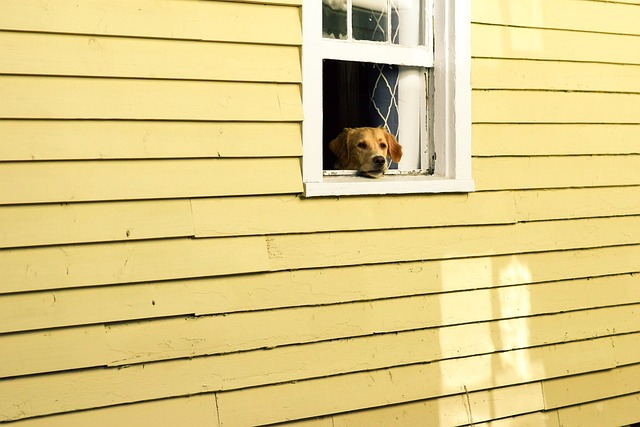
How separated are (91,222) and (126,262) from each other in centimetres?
22

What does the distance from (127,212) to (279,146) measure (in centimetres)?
76

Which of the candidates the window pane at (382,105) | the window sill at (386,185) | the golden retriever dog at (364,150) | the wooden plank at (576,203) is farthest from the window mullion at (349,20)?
the wooden plank at (576,203)

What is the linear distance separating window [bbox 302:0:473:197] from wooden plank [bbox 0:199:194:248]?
871mm

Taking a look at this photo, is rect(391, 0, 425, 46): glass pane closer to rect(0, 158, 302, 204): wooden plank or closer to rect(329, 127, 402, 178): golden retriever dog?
rect(329, 127, 402, 178): golden retriever dog

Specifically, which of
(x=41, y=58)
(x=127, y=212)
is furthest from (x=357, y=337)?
(x=41, y=58)

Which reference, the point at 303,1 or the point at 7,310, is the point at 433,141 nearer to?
the point at 303,1

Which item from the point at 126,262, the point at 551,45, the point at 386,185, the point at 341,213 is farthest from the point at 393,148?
the point at 126,262

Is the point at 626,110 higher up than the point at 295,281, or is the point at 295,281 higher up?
the point at 626,110

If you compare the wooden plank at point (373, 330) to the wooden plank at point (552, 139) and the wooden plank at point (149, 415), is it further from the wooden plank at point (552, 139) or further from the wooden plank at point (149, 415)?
the wooden plank at point (552, 139)

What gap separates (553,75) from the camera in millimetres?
4711

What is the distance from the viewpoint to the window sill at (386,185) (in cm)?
397

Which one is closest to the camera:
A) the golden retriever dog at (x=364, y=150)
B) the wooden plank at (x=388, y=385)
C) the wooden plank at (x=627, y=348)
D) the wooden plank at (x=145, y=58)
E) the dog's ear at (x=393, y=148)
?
the wooden plank at (x=145, y=58)

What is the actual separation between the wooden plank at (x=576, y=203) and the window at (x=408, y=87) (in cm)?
45

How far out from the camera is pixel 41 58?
133 inches
